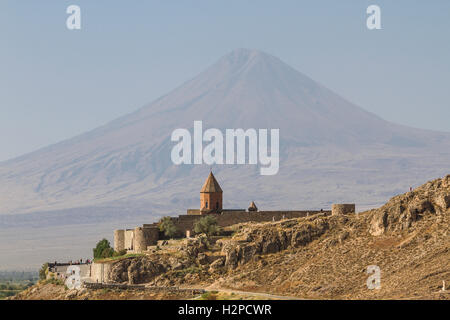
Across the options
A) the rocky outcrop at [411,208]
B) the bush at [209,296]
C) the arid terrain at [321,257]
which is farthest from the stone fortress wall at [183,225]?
the bush at [209,296]

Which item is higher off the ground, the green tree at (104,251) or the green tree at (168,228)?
the green tree at (168,228)

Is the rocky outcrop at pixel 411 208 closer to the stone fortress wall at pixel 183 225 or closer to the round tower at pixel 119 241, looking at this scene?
the stone fortress wall at pixel 183 225

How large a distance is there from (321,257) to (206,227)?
15.6 metres

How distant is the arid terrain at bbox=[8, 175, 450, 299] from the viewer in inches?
2904

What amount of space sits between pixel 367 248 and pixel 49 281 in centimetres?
3040

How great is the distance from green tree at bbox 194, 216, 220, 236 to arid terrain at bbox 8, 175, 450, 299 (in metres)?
2.13

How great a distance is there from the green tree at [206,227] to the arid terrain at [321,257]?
2.13 metres

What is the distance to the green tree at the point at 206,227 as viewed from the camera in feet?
308

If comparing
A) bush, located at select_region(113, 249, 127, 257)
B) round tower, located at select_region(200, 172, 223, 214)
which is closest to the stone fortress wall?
bush, located at select_region(113, 249, 127, 257)

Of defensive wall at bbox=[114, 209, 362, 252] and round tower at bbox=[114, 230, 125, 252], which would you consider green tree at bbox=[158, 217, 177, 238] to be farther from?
round tower at bbox=[114, 230, 125, 252]

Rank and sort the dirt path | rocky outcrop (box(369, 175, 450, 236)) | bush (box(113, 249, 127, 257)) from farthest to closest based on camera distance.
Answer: bush (box(113, 249, 127, 257)) → rocky outcrop (box(369, 175, 450, 236)) → the dirt path

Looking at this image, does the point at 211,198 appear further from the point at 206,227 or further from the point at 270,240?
the point at 270,240
